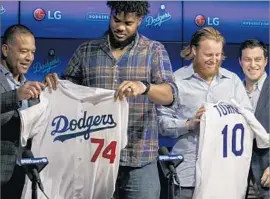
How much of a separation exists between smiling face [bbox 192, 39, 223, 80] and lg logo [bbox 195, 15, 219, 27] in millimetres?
365

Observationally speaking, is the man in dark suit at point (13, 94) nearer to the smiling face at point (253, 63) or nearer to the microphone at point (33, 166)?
the microphone at point (33, 166)

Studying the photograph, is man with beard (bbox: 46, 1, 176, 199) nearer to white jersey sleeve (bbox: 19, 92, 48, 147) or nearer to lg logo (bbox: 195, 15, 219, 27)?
white jersey sleeve (bbox: 19, 92, 48, 147)

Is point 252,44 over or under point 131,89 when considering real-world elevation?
over

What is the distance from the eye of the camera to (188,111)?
340 centimetres

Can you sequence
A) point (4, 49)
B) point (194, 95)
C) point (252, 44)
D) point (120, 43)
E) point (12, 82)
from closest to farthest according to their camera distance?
1. point (120, 43)
2. point (12, 82)
3. point (4, 49)
4. point (194, 95)
5. point (252, 44)

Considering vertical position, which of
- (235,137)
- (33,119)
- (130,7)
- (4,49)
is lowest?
(235,137)

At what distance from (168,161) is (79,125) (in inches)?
18.6

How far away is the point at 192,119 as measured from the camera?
336 cm

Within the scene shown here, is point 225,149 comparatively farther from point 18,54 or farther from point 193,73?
point 18,54

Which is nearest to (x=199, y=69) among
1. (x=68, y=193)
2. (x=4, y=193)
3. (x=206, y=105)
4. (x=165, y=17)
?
(x=206, y=105)

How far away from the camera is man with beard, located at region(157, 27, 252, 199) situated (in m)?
3.34

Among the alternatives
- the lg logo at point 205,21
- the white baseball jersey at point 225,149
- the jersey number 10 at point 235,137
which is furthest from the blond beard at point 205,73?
the lg logo at point 205,21

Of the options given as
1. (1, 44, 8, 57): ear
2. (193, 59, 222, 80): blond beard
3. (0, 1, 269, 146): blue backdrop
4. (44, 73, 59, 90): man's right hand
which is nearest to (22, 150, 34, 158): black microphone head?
(44, 73, 59, 90): man's right hand

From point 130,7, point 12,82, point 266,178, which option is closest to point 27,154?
point 12,82
